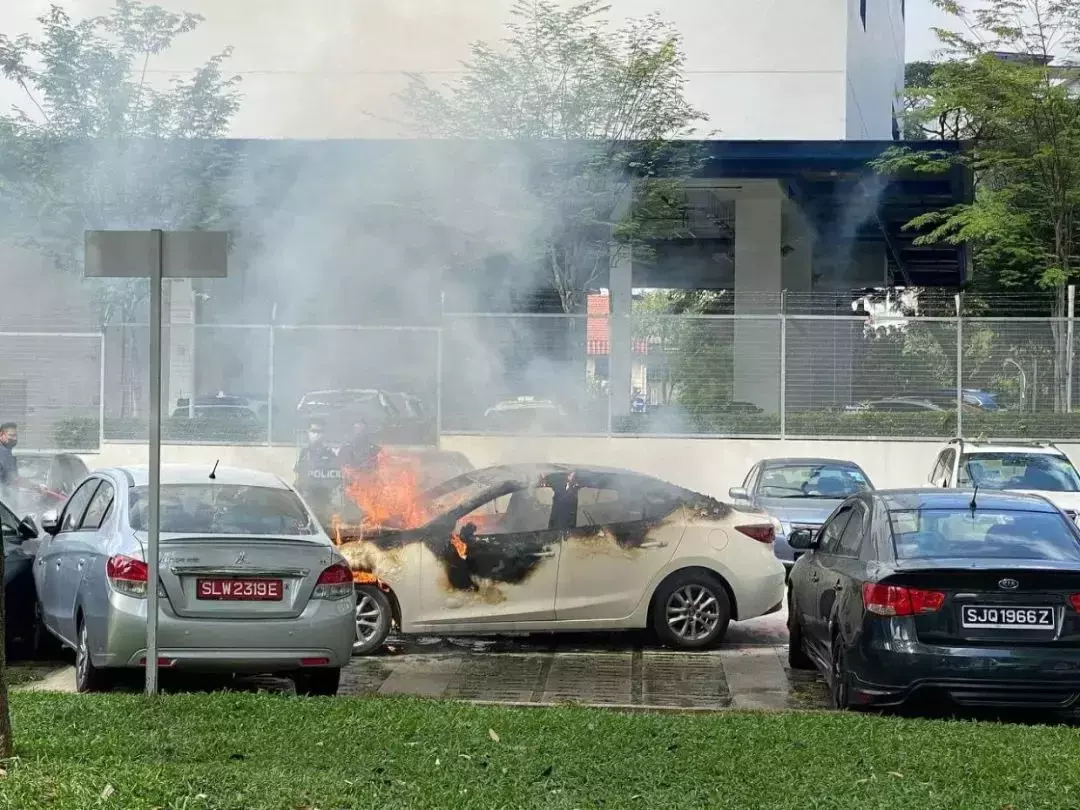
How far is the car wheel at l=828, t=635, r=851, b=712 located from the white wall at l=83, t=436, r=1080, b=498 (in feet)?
36.6

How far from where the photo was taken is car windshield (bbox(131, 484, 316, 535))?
798cm

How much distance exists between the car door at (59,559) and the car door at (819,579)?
4495mm

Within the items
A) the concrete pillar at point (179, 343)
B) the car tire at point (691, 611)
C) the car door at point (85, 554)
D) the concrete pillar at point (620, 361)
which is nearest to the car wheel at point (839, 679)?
the car tire at point (691, 611)

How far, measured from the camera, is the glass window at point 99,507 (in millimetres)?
8312

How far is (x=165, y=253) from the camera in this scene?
6898mm

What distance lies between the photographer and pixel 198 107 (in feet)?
47.6

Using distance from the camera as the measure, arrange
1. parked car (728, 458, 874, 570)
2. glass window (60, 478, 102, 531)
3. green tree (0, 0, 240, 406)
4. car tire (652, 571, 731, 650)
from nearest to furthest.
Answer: glass window (60, 478, 102, 531)
car tire (652, 571, 731, 650)
green tree (0, 0, 240, 406)
parked car (728, 458, 874, 570)

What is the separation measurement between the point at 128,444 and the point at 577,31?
8777 millimetres

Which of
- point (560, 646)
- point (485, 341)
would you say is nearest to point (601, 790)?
point (560, 646)

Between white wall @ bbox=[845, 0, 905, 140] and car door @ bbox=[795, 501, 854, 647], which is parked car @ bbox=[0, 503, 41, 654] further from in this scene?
white wall @ bbox=[845, 0, 905, 140]

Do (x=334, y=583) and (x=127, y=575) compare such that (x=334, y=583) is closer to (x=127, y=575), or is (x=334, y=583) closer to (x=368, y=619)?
(x=127, y=575)

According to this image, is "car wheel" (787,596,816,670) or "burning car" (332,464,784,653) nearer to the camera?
"car wheel" (787,596,816,670)

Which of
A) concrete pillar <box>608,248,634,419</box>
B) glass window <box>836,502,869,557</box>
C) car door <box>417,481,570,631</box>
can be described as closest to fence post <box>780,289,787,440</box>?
concrete pillar <box>608,248,634,419</box>

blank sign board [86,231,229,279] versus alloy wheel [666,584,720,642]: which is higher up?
blank sign board [86,231,229,279]
